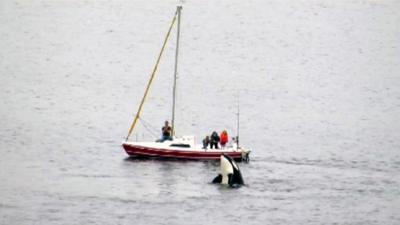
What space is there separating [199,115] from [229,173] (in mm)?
31166

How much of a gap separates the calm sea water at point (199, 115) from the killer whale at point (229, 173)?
79 cm

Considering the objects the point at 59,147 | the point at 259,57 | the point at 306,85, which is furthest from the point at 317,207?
the point at 259,57

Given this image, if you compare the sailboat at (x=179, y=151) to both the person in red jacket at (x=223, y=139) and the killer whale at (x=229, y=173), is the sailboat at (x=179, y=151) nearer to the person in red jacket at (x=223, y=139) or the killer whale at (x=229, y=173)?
the person in red jacket at (x=223, y=139)

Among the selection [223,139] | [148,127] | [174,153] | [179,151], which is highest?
[148,127]

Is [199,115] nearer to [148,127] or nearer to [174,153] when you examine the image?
[148,127]

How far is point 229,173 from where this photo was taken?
77938mm

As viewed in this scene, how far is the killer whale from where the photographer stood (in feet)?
254

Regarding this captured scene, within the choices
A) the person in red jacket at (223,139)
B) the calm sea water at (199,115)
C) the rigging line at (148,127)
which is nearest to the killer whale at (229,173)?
the calm sea water at (199,115)

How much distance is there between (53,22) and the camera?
182750 millimetres

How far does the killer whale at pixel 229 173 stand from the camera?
254ft

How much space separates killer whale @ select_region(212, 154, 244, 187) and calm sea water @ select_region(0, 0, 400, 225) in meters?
0.79

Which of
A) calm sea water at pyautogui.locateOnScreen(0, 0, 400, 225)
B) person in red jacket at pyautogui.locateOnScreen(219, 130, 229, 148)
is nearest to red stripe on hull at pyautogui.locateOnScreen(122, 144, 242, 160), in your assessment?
calm sea water at pyautogui.locateOnScreen(0, 0, 400, 225)

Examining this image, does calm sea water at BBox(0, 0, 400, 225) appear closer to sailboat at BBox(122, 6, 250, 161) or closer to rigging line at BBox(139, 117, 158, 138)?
rigging line at BBox(139, 117, 158, 138)

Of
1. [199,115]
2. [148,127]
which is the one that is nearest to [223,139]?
[148,127]
